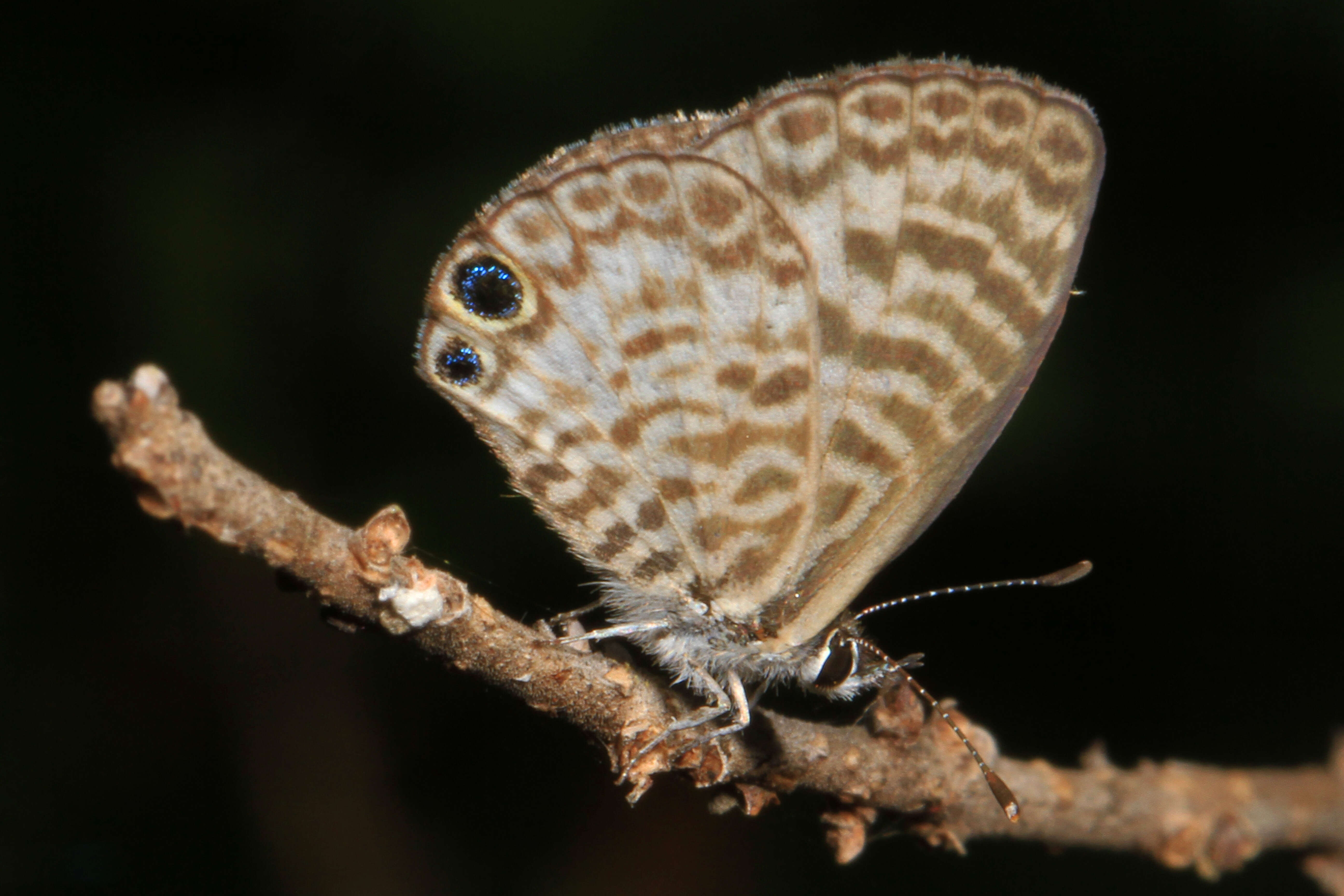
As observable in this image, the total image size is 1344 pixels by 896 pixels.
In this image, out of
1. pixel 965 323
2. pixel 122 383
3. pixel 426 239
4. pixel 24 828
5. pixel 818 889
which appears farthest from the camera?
pixel 818 889

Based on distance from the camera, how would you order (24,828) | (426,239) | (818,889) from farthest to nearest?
(818,889)
(426,239)
(24,828)

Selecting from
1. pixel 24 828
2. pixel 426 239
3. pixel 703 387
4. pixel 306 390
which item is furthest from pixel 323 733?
pixel 703 387

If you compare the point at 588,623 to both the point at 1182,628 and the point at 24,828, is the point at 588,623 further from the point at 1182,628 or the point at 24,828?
the point at 1182,628

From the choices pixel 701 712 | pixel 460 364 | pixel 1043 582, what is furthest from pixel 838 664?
pixel 460 364

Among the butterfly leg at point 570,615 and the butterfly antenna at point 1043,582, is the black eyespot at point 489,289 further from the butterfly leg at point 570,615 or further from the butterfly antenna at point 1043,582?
the butterfly antenna at point 1043,582

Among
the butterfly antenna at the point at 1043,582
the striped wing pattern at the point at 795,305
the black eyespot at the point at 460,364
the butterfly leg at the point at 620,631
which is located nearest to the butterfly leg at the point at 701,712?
the butterfly leg at the point at 620,631

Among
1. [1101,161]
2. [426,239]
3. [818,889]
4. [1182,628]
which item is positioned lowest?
[818,889]
